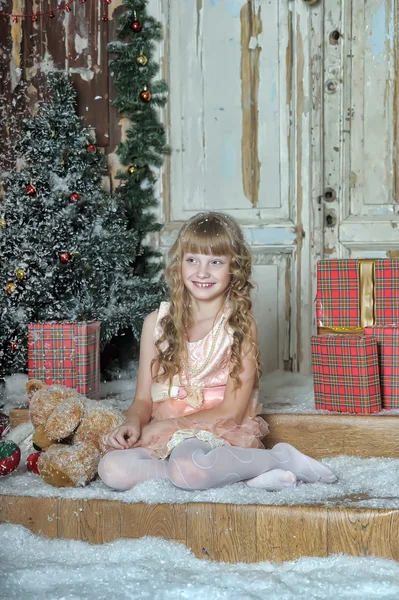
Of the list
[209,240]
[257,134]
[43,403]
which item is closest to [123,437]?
[43,403]

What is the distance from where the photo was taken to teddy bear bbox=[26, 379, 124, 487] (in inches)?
87.4

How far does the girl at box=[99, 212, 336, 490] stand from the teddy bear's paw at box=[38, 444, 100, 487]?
2.3 inches

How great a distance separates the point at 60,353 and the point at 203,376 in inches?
32.9

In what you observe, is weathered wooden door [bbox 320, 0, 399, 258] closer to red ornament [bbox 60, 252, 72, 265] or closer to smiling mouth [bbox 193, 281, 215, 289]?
red ornament [bbox 60, 252, 72, 265]

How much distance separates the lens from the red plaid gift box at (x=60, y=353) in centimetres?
310

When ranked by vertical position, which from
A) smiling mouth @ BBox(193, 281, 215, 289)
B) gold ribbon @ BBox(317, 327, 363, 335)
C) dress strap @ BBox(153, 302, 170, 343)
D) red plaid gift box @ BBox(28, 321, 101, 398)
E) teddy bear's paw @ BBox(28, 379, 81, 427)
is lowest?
teddy bear's paw @ BBox(28, 379, 81, 427)

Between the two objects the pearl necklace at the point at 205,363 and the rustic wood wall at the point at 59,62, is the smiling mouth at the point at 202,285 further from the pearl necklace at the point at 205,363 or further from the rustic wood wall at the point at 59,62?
the rustic wood wall at the point at 59,62

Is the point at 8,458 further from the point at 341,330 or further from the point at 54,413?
the point at 341,330

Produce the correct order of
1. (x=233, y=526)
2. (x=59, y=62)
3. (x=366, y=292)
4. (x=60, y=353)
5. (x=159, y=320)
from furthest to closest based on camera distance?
1. (x=59, y=62)
2. (x=60, y=353)
3. (x=366, y=292)
4. (x=159, y=320)
5. (x=233, y=526)

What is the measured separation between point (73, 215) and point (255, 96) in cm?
113

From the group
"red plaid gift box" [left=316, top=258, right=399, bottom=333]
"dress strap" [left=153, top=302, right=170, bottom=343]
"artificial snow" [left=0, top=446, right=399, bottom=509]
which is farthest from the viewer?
"red plaid gift box" [left=316, top=258, right=399, bottom=333]

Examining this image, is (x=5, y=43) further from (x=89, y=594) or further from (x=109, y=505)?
(x=89, y=594)

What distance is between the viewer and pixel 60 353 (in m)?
3.11

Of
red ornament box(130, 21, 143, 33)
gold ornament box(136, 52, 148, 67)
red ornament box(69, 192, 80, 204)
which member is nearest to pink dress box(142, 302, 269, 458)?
red ornament box(69, 192, 80, 204)
